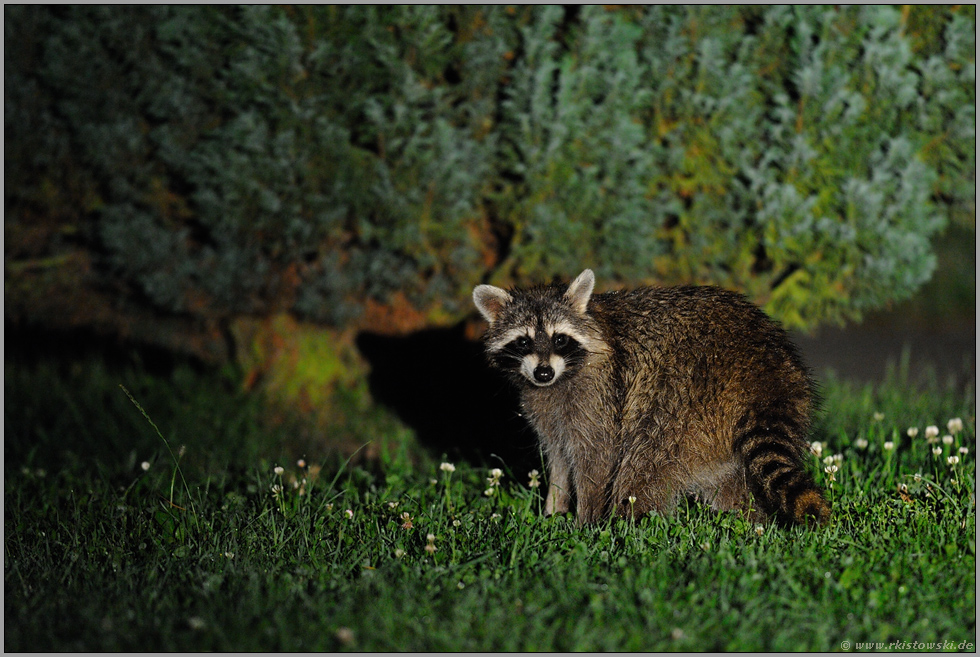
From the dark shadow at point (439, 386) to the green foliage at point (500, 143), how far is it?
0.70 metres

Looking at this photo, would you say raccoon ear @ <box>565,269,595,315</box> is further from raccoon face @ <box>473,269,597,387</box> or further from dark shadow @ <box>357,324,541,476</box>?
dark shadow @ <box>357,324,541,476</box>

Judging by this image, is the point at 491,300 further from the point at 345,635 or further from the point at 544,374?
the point at 345,635

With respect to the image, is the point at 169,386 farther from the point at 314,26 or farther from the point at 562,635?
the point at 562,635

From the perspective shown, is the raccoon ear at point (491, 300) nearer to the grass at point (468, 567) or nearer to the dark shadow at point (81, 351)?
the grass at point (468, 567)

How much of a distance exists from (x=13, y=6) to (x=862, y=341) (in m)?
8.78

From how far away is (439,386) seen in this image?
6.71m

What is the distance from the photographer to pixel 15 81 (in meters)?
5.84

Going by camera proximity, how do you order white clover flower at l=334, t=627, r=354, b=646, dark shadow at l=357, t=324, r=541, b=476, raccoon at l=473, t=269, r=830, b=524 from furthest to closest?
dark shadow at l=357, t=324, r=541, b=476, raccoon at l=473, t=269, r=830, b=524, white clover flower at l=334, t=627, r=354, b=646

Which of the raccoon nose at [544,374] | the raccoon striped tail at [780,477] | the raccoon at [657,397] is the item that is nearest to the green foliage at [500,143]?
the raccoon at [657,397]

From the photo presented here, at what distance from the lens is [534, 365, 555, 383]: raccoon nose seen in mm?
3967

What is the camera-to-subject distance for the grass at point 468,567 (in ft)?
8.76

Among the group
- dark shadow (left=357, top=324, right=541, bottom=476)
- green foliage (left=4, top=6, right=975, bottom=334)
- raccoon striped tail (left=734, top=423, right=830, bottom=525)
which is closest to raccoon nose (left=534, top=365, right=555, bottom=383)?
raccoon striped tail (left=734, top=423, right=830, bottom=525)

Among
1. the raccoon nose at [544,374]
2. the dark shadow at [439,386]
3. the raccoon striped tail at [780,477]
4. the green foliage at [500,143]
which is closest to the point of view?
the raccoon striped tail at [780,477]

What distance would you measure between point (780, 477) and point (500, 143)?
3.13 m
